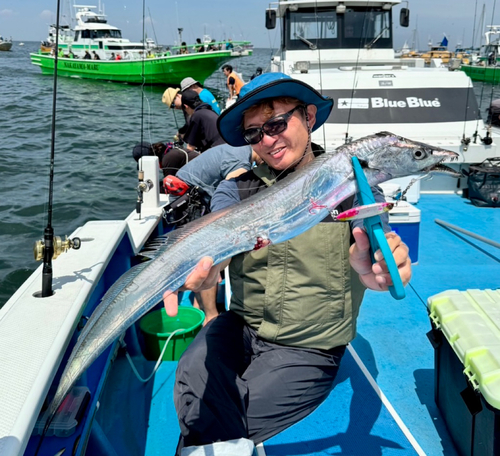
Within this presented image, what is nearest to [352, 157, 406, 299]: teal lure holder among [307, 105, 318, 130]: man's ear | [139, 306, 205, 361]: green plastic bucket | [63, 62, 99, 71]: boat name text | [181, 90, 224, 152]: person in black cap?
[307, 105, 318, 130]: man's ear

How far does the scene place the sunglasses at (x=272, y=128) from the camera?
2.15 metres

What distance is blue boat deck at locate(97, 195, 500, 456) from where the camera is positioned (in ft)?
9.21

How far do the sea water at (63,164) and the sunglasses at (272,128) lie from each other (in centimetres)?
325

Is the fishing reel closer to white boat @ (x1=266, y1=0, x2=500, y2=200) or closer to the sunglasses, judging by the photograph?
the sunglasses

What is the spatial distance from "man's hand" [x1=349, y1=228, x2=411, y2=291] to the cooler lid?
0.59 m

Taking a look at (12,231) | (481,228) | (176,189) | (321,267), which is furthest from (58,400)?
(12,231)

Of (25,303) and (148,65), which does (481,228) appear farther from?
(148,65)

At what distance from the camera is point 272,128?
2.16 m

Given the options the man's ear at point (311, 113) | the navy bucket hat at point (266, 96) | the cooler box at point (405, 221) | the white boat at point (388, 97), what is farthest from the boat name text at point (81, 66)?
the man's ear at point (311, 113)

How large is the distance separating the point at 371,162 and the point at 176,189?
11.2ft

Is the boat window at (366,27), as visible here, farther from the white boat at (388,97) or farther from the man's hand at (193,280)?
the man's hand at (193,280)

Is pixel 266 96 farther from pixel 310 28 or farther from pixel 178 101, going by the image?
pixel 310 28

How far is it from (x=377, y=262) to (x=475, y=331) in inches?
36.5

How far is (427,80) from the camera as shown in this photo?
8516 millimetres
